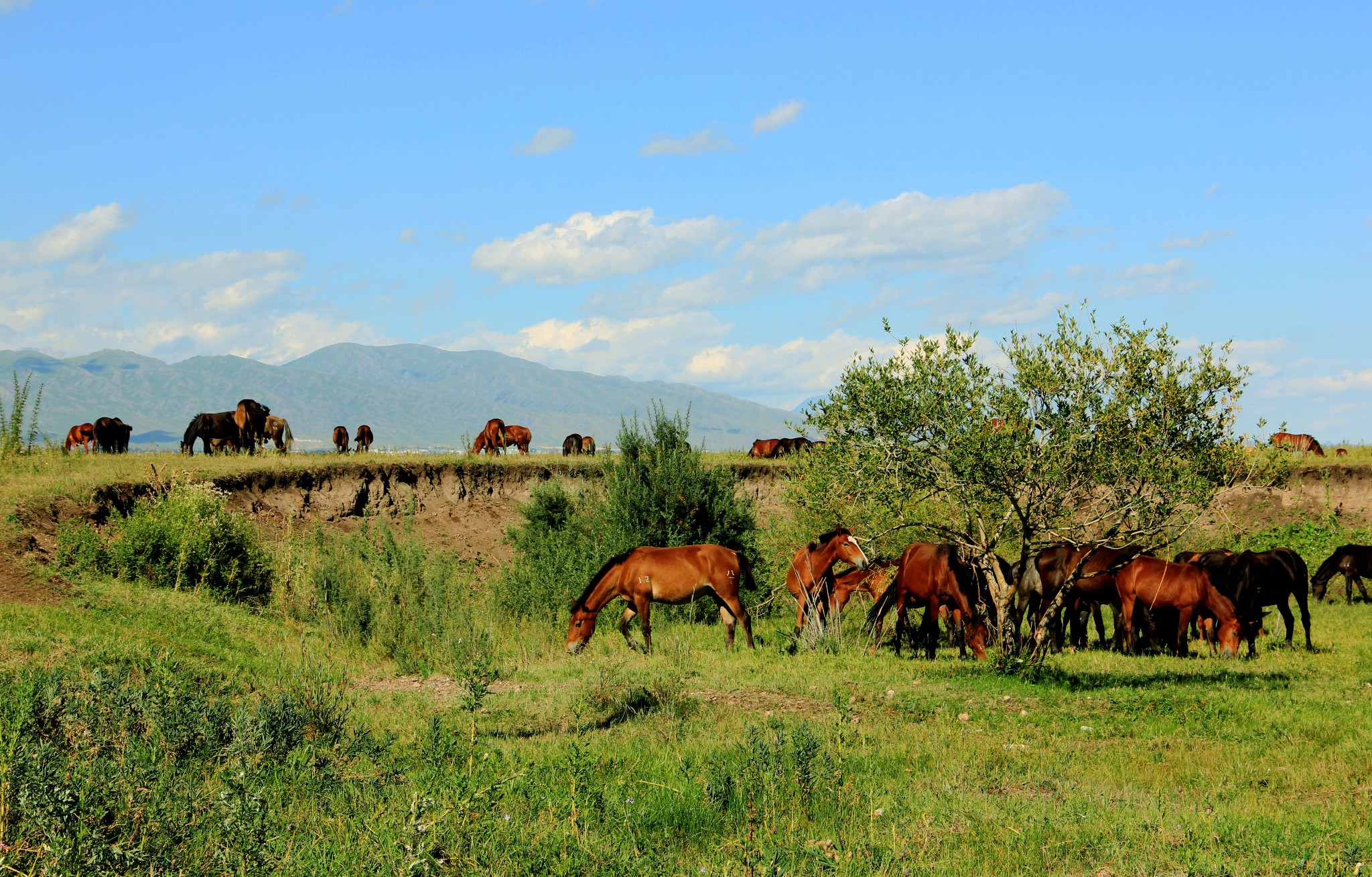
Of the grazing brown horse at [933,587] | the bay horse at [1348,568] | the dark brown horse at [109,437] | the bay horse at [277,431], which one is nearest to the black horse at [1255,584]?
the grazing brown horse at [933,587]

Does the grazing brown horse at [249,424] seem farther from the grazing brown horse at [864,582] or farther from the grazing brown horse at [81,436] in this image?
the grazing brown horse at [864,582]

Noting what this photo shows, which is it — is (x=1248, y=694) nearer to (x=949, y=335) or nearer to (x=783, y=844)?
(x=949, y=335)

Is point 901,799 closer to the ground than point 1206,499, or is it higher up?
closer to the ground

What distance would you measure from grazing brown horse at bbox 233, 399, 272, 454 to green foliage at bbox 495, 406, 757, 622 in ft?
41.4

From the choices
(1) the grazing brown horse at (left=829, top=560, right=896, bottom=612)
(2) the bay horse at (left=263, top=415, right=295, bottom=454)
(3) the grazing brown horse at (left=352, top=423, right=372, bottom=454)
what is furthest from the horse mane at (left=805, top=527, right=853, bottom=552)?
(3) the grazing brown horse at (left=352, top=423, right=372, bottom=454)

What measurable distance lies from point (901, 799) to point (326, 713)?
5.83 m

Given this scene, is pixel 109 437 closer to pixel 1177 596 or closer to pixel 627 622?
pixel 627 622

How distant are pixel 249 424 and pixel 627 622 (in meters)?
19.8

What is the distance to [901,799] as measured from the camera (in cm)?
854

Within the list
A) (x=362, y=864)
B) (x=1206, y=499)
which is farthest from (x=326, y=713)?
(x=1206, y=499)

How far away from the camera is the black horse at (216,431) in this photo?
30.7 metres

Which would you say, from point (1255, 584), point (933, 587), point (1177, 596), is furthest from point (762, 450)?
point (933, 587)

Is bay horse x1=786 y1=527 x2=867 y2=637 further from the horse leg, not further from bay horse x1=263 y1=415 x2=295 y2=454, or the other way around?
bay horse x1=263 y1=415 x2=295 y2=454

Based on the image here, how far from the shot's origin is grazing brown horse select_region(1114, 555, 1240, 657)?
1716cm
